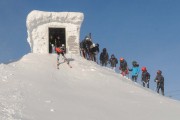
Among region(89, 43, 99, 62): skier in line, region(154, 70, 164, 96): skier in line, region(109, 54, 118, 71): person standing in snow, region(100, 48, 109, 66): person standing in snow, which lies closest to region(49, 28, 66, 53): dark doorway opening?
region(89, 43, 99, 62): skier in line

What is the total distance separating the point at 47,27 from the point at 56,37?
121 centimetres

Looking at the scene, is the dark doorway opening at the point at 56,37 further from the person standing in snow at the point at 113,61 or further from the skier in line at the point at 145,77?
the skier in line at the point at 145,77

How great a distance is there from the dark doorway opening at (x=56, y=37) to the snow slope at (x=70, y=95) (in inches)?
99.4

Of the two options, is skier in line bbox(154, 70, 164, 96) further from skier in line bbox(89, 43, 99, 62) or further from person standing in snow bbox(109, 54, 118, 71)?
skier in line bbox(89, 43, 99, 62)

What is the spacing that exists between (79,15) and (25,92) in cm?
998

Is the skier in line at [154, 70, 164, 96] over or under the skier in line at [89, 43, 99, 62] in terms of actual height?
under

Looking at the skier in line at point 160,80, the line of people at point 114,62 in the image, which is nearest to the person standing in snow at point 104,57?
the line of people at point 114,62

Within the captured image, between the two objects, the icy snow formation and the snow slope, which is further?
the icy snow formation

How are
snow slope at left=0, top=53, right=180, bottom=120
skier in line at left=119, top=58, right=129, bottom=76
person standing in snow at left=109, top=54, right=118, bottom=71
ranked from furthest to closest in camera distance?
person standing in snow at left=109, top=54, right=118, bottom=71 < skier in line at left=119, top=58, right=129, bottom=76 < snow slope at left=0, top=53, right=180, bottom=120

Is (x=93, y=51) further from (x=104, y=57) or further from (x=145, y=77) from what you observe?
(x=145, y=77)

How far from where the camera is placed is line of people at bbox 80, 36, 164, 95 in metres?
23.6

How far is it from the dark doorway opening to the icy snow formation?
538mm

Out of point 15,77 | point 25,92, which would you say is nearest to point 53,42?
point 15,77

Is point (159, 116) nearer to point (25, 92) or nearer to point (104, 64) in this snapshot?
point (25, 92)
